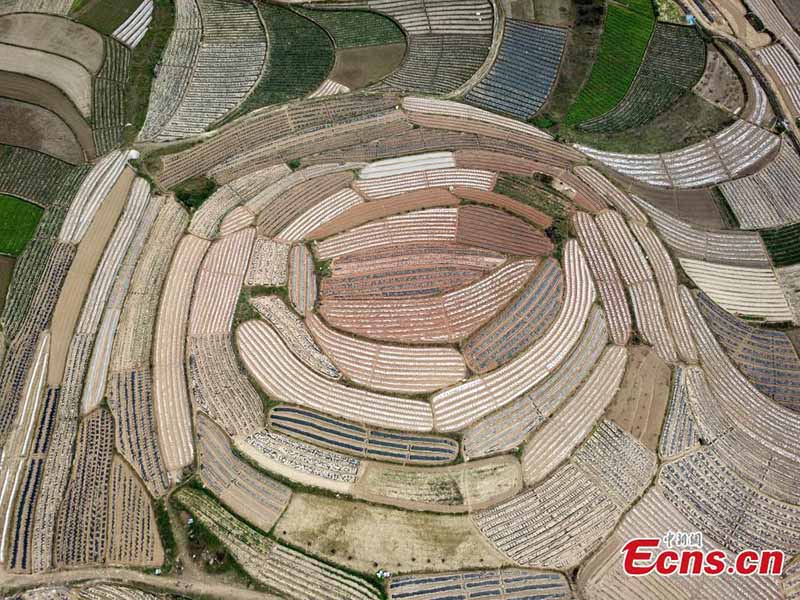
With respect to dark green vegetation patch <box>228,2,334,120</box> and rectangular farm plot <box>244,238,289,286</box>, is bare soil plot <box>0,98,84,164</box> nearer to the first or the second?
dark green vegetation patch <box>228,2,334,120</box>

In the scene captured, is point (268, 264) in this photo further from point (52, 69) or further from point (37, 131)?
point (52, 69)

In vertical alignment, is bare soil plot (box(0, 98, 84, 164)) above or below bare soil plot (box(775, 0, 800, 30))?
below

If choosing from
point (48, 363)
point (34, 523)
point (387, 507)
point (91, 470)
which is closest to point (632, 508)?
point (387, 507)

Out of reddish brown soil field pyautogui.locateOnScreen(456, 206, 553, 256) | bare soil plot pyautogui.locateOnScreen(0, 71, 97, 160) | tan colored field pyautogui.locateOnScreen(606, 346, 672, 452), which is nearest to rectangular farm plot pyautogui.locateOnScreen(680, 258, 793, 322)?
tan colored field pyautogui.locateOnScreen(606, 346, 672, 452)

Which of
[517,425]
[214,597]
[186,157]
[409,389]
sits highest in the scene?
[186,157]

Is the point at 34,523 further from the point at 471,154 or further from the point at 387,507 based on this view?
the point at 471,154

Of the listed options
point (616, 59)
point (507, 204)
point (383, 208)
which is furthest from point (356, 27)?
point (507, 204)
